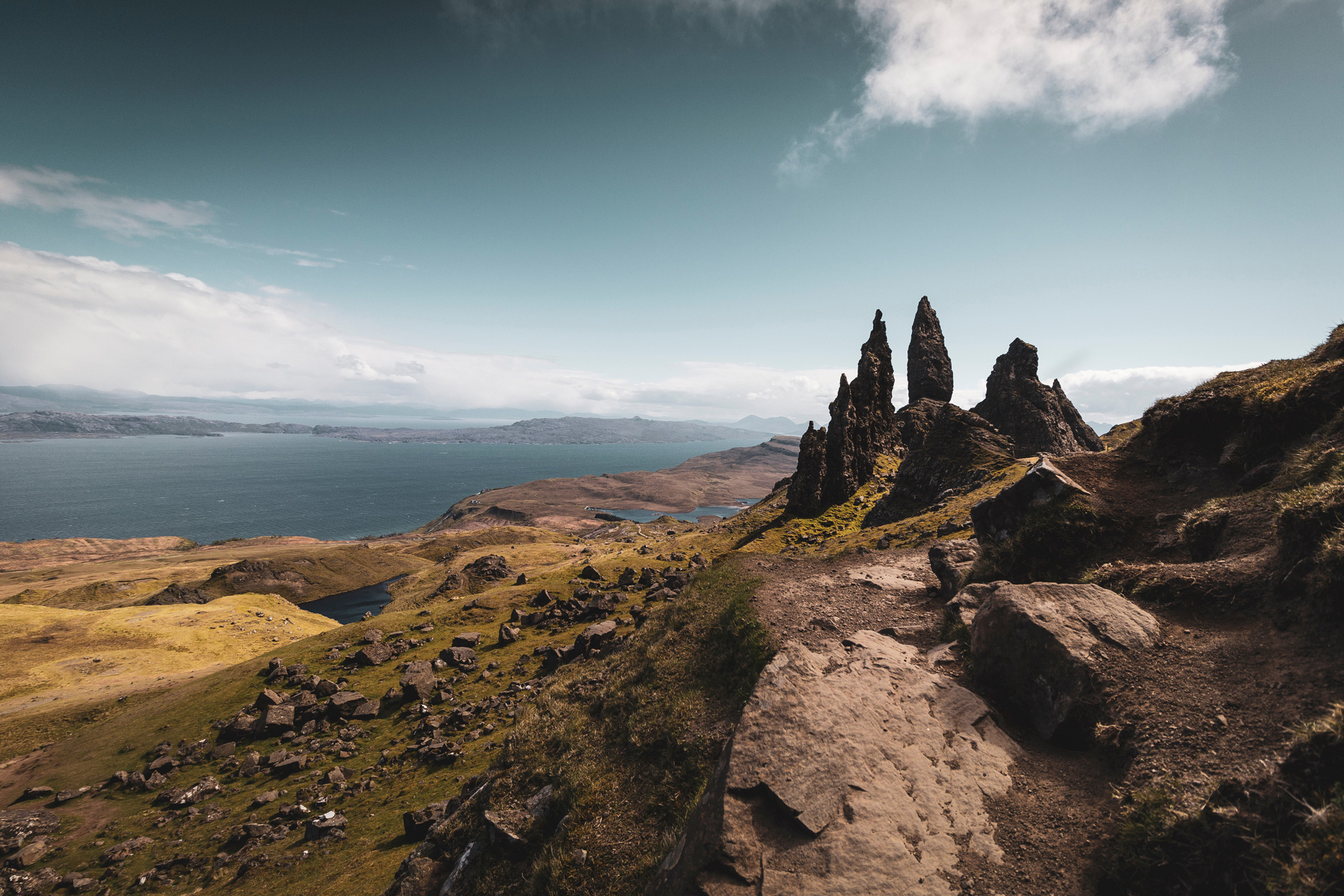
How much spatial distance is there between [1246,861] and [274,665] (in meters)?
61.0

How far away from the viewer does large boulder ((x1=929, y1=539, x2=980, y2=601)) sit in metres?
20.2

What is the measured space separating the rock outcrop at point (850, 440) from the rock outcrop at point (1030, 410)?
702 inches

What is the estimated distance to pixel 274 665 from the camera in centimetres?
4416

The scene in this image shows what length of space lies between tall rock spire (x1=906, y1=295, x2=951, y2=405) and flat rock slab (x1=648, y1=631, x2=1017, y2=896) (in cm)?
10237

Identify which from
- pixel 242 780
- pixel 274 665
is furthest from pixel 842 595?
pixel 274 665

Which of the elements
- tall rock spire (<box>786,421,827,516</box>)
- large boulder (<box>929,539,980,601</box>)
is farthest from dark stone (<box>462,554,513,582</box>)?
large boulder (<box>929,539,980,601</box>)

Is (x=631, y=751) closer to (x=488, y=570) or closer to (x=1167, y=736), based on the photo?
(x=1167, y=736)

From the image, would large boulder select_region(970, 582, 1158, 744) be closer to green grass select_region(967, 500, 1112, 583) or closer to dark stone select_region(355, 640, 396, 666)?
green grass select_region(967, 500, 1112, 583)

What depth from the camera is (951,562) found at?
70.2ft

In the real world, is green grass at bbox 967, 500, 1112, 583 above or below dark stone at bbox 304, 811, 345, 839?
above

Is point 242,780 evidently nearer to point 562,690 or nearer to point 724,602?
point 562,690

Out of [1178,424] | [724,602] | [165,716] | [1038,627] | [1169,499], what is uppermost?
[1178,424]

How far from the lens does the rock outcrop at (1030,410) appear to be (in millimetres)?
75875

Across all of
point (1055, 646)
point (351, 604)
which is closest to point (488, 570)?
point (351, 604)
